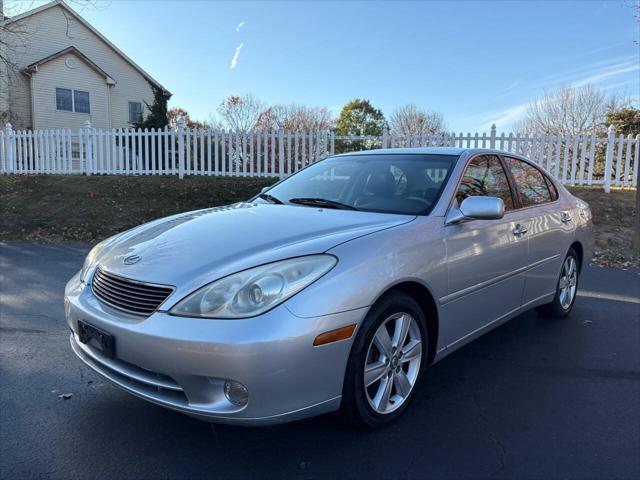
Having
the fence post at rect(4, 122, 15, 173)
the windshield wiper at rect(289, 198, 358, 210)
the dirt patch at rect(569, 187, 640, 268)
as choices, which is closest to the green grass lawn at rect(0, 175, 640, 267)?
the dirt patch at rect(569, 187, 640, 268)

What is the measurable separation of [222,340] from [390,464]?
1.07m

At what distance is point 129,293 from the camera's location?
255 cm

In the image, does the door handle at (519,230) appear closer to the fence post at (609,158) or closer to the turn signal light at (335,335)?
the turn signal light at (335,335)

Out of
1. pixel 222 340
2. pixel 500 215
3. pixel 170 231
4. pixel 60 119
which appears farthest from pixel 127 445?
pixel 60 119

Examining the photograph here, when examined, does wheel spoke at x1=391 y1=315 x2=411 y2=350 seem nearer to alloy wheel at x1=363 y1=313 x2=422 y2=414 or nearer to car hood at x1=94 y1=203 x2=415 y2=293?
alloy wheel at x1=363 y1=313 x2=422 y2=414

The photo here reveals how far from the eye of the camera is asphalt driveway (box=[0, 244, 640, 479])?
2.45 m

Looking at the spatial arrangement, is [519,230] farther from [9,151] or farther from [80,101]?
[80,101]

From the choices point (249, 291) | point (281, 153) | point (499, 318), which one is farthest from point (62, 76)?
point (249, 291)

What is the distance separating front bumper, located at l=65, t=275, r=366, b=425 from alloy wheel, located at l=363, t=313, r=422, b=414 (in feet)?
0.97

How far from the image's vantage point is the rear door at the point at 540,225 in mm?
4074

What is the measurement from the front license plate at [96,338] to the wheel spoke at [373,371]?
1.29 metres

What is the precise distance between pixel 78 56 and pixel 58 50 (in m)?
1.30

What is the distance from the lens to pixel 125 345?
94.8 inches

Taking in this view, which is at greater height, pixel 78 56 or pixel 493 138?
pixel 78 56
